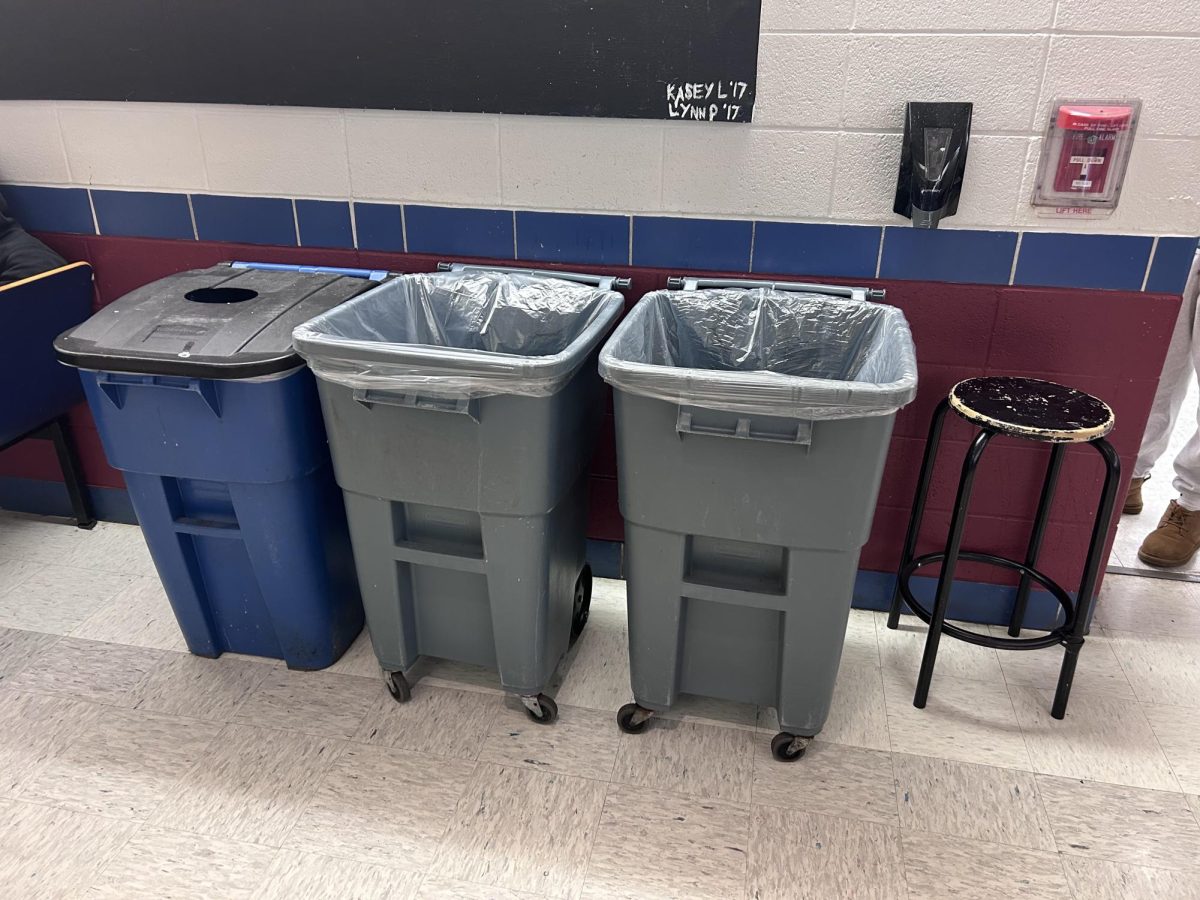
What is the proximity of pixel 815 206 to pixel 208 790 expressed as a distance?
6.19 ft

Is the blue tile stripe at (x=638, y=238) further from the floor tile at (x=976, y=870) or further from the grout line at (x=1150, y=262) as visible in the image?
the floor tile at (x=976, y=870)

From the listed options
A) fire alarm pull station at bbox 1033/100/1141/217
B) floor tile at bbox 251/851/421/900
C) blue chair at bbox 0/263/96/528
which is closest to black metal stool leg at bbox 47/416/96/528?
blue chair at bbox 0/263/96/528

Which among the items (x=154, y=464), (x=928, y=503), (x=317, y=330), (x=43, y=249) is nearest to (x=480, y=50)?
(x=317, y=330)

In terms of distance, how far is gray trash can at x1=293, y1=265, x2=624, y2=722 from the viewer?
64.5 inches

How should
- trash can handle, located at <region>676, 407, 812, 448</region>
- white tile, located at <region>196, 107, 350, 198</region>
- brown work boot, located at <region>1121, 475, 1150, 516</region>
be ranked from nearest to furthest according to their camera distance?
trash can handle, located at <region>676, 407, 812, 448</region>
white tile, located at <region>196, 107, 350, 198</region>
brown work boot, located at <region>1121, 475, 1150, 516</region>

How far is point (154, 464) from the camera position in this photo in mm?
1899

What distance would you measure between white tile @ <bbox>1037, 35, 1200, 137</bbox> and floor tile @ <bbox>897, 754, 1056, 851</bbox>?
1.43 meters

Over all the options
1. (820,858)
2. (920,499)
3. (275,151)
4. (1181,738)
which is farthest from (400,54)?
(1181,738)

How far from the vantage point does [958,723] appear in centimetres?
199

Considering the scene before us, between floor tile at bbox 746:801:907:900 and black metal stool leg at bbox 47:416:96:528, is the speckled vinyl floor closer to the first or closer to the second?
floor tile at bbox 746:801:907:900

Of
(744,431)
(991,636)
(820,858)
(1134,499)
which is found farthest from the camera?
(1134,499)

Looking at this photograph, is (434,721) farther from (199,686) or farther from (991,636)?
(991,636)

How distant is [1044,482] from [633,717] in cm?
119

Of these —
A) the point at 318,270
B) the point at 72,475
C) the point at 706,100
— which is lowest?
the point at 72,475
